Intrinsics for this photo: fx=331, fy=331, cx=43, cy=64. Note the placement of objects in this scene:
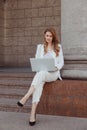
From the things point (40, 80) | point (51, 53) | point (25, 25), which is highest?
point (25, 25)

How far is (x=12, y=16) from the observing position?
1310 cm

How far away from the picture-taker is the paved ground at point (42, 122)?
5.96 meters

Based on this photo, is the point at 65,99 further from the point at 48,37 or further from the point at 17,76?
the point at 17,76

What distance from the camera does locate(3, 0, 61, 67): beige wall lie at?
41.0ft

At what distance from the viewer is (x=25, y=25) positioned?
42.3 feet

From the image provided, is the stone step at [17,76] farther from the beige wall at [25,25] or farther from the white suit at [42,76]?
the beige wall at [25,25]

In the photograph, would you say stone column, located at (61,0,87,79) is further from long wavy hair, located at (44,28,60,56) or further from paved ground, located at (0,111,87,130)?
paved ground, located at (0,111,87,130)

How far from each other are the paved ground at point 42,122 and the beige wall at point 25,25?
5.96 meters

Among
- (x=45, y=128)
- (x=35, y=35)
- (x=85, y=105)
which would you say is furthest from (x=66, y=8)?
(x=35, y=35)

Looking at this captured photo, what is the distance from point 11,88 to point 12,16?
5537 millimetres

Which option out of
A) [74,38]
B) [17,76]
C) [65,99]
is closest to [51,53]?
[74,38]

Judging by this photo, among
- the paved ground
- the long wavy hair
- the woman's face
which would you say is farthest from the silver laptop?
the paved ground

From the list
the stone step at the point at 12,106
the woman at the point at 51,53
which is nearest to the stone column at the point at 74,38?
the woman at the point at 51,53

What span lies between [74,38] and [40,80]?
1.44 metres
